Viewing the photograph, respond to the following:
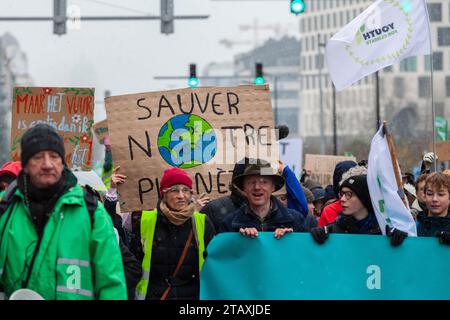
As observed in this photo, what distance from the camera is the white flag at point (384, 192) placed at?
7.16 meters

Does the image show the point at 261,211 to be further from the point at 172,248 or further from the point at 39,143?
the point at 39,143

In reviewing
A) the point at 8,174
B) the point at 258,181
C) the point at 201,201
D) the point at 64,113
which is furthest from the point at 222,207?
the point at 64,113

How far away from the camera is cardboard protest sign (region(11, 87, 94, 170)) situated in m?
10.4

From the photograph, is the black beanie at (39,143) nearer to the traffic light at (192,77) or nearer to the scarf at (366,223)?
the scarf at (366,223)

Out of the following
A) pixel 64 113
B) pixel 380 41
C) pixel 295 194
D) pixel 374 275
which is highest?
pixel 380 41

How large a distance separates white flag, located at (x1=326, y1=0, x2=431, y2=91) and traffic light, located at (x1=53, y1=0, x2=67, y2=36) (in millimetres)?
7754

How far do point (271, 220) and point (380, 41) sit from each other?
315cm

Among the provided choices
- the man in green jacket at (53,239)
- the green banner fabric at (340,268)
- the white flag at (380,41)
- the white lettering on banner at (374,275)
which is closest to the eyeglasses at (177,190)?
the green banner fabric at (340,268)

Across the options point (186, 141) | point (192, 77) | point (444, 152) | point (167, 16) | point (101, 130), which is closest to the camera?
point (186, 141)

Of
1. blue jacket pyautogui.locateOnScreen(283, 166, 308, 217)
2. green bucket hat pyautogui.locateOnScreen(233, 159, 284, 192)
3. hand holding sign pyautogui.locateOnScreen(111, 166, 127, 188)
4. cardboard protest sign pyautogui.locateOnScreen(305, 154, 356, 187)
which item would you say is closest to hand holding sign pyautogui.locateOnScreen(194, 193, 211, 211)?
hand holding sign pyautogui.locateOnScreen(111, 166, 127, 188)

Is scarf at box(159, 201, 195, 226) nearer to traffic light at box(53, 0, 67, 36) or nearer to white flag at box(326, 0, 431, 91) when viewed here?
white flag at box(326, 0, 431, 91)

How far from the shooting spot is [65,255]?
5.60m
